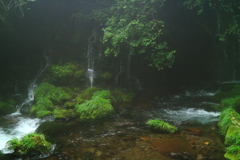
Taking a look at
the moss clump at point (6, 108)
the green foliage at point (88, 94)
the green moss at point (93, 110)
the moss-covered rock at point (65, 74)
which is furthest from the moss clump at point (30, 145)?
the moss-covered rock at point (65, 74)

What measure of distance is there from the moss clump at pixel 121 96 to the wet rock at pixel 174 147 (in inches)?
254

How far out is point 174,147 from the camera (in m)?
6.24

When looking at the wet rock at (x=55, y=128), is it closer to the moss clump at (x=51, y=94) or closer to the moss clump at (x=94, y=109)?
the moss clump at (x=94, y=109)

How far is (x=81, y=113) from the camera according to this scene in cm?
988

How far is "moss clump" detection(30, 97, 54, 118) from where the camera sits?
9.74m

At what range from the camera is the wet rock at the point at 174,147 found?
582 centimetres

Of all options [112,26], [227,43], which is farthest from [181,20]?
[112,26]

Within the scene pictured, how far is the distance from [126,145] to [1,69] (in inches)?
516

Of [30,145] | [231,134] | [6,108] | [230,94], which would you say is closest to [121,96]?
[6,108]

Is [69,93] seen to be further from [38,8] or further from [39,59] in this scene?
[38,8]

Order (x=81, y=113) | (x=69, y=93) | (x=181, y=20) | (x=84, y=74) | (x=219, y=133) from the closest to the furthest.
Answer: (x=219, y=133) → (x=81, y=113) → (x=69, y=93) → (x=84, y=74) → (x=181, y=20)

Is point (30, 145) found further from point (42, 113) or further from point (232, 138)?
point (232, 138)

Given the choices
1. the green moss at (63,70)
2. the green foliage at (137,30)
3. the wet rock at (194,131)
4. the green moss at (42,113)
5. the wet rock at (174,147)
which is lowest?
the wet rock at (174,147)

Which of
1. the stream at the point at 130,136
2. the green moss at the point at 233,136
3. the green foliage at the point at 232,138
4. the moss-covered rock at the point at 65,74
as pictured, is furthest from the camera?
the moss-covered rock at the point at 65,74
